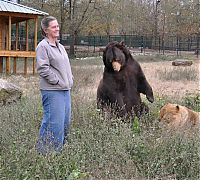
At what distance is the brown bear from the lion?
403 mm

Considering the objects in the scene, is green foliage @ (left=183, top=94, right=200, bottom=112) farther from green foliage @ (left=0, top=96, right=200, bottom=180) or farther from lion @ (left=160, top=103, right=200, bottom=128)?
green foliage @ (left=0, top=96, right=200, bottom=180)

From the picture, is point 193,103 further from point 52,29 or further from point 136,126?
point 52,29

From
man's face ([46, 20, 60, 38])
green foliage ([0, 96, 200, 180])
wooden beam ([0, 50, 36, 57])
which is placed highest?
man's face ([46, 20, 60, 38])

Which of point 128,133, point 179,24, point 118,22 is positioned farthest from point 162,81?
point 118,22

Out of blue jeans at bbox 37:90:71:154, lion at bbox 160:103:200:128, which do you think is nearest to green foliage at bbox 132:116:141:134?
lion at bbox 160:103:200:128

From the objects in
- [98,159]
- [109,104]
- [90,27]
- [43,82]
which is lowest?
[98,159]

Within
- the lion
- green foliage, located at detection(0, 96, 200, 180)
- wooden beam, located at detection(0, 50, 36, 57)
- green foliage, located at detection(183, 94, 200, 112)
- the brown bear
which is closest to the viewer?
green foliage, located at detection(0, 96, 200, 180)

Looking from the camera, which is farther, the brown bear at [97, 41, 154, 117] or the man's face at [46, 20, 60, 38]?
the brown bear at [97, 41, 154, 117]

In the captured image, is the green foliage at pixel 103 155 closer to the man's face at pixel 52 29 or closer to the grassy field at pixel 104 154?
the grassy field at pixel 104 154

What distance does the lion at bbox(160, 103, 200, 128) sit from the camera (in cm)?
559

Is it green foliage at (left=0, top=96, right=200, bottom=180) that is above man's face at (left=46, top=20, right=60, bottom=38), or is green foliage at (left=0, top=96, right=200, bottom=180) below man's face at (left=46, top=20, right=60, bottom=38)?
below

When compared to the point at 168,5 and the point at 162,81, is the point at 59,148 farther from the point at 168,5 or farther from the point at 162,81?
the point at 168,5

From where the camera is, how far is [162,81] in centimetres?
1522

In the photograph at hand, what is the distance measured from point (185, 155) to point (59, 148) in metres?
1.36
